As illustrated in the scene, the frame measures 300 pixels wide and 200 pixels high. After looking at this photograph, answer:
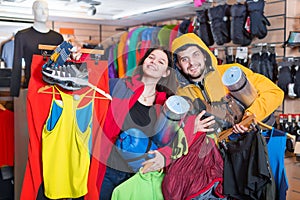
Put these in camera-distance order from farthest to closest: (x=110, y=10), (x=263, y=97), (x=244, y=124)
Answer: (x=110, y=10)
(x=263, y=97)
(x=244, y=124)

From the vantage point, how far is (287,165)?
3064 millimetres

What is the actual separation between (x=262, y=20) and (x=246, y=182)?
1825 millimetres

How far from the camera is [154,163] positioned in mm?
1588

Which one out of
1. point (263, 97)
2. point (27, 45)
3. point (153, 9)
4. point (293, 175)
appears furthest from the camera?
point (153, 9)

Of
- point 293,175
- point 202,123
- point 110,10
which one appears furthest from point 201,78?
point 110,10

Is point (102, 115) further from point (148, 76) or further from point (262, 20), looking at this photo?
point (262, 20)

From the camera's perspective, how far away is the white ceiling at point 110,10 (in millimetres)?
4602

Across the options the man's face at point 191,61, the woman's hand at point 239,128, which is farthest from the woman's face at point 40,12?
the woman's hand at point 239,128

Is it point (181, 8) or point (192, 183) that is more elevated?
point (181, 8)

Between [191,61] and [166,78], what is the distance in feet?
0.45

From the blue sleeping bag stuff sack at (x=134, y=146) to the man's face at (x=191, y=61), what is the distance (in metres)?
0.35

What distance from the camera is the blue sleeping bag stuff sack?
154 cm

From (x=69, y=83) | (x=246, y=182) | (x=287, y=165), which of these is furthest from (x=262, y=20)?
(x=69, y=83)

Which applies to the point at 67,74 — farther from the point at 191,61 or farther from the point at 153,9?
the point at 153,9
